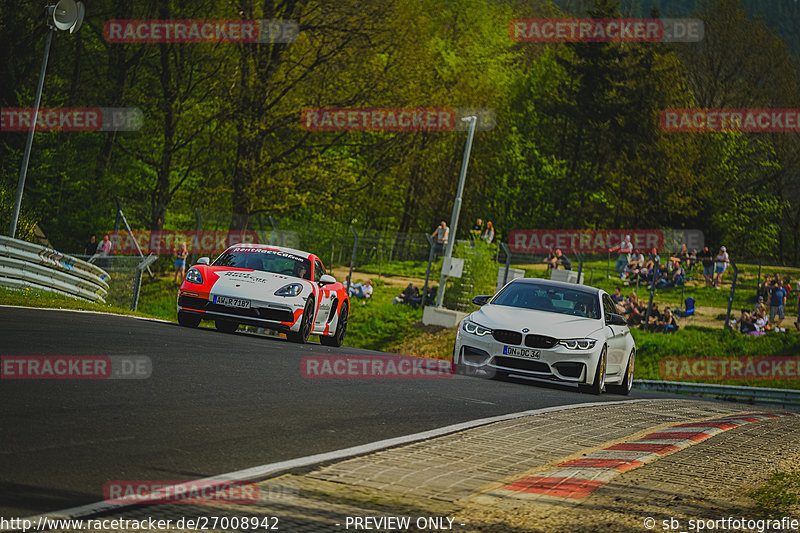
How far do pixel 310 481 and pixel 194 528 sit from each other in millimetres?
1442

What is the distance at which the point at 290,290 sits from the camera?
634 inches

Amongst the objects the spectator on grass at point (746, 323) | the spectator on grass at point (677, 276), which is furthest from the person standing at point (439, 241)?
the spectator on grass at point (746, 323)

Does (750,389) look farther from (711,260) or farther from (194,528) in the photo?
(194,528)

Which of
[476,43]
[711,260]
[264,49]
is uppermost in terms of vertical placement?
[476,43]

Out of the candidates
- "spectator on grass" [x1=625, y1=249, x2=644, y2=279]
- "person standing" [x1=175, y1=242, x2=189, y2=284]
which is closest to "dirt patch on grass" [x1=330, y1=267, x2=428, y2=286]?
"person standing" [x1=175, y1=242, x2=189, y2=284]

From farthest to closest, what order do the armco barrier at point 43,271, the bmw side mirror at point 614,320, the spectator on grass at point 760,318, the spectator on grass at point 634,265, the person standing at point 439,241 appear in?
the person standing at point 439,241 < the spectator on grass at point 634,265 < the spectator on grass at point 760,318 < the armco barrier at point 43,271 < the bmw side mirror at point 614,320

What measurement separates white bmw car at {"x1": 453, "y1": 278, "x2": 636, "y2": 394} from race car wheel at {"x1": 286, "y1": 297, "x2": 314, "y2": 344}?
288 centimetres

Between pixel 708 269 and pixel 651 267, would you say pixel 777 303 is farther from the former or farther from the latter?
pixel 651 267

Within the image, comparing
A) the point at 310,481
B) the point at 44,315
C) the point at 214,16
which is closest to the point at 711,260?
the point at 214,16

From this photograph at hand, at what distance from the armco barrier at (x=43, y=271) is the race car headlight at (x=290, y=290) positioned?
6.88 meters

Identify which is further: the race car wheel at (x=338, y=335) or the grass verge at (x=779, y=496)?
the race car wheel at (x=338, y=335)

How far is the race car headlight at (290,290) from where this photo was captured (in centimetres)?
1595

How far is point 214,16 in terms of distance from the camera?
1567 inches

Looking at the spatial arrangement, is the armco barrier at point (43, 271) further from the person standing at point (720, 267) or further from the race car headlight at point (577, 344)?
the person standing at point (720, 267)
